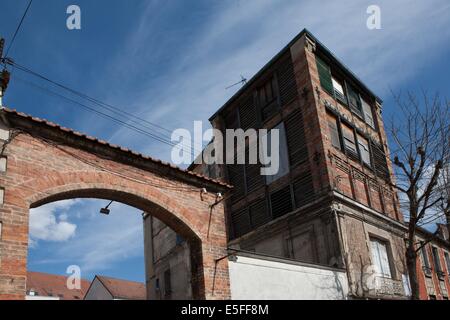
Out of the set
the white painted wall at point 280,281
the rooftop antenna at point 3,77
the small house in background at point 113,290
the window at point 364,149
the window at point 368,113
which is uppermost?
the window at point 368,113

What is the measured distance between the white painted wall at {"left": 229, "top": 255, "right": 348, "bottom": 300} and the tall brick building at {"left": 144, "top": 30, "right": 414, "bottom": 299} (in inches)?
49.3

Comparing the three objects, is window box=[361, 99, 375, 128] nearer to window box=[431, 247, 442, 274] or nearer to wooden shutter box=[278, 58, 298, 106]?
wooden shutter box=[278, 58, 298, 106]

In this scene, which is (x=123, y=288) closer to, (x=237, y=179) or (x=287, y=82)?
(x=237, y=179)

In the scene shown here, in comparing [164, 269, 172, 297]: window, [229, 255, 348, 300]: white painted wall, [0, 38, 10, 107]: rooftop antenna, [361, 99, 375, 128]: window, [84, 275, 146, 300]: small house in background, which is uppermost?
[361, 99, 375, 128]: window

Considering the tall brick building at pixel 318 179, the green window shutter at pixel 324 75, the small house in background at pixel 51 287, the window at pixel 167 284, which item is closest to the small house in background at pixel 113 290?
the small house in background at pixel 51 287

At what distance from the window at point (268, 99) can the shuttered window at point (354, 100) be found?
13.2ft

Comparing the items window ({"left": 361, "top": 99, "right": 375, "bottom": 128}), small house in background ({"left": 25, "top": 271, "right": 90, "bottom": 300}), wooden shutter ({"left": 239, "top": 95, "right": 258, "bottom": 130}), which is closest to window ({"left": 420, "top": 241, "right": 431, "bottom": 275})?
window ({"left": 361, "top": 99, "right": 375, "bottom": 128})

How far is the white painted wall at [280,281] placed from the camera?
11416 millimetres

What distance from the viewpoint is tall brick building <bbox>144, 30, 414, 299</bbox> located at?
16.4m

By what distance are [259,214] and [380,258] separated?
5.69 metres

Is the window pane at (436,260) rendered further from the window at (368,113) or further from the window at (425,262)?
the window at (368,113)

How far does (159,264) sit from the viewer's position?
21516mm
